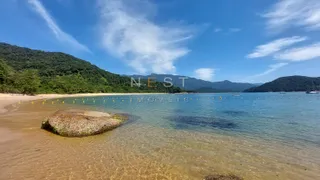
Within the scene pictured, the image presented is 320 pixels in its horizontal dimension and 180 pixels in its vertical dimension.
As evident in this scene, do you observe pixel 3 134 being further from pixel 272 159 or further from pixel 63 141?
pixel 272 159

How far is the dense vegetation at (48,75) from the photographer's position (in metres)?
71.9

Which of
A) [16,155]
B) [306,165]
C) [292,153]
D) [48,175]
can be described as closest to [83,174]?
[48,175]

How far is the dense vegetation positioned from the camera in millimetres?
71938

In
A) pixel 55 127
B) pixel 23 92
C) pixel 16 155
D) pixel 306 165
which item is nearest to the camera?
pixel 306 165

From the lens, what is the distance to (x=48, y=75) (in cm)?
12775

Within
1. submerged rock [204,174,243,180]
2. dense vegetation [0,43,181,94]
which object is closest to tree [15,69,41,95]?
dense vegetation [0,43,181,94]

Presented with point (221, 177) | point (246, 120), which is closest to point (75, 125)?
point (221, 177)

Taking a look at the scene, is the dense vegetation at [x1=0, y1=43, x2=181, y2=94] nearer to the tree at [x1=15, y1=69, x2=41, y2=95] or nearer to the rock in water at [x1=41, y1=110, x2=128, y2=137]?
the tree at [x1=15, y1=69, x2=41, y2=95]

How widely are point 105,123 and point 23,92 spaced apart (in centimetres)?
7163

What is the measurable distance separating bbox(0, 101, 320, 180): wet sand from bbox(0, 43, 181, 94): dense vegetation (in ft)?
215

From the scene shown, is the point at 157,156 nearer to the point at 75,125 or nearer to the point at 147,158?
the point at 147,158

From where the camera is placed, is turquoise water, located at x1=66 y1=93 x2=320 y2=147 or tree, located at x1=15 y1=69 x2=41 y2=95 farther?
tree, located at x1=15 y1=69 x2=41 y2=95

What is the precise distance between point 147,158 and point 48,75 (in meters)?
138

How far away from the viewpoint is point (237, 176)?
7.21 m
